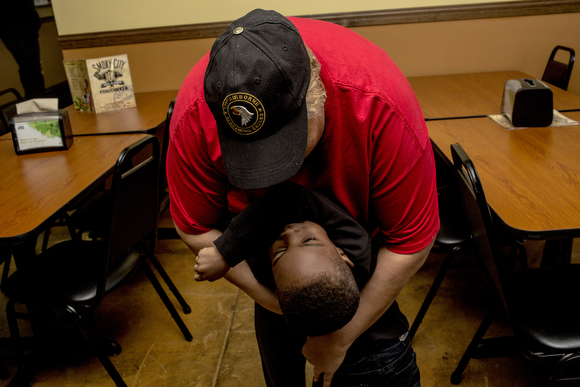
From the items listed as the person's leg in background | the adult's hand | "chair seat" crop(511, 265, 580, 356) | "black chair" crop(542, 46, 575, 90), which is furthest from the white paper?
"black chair" crop(542, 46, 575, 90)

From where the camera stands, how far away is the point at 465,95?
2568 millimetres

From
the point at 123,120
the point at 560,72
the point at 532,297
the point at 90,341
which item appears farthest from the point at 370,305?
the point at 560,72

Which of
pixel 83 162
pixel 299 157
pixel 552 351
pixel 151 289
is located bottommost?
pixel 151 289

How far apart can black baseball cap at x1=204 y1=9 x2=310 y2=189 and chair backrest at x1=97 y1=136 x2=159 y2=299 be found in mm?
800

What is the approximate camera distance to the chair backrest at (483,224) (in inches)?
48.1

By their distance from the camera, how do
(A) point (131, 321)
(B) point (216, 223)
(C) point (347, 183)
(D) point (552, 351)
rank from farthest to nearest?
1. (A) point (131, 321)
2. (D) point (552, 351)
3. (B) point (216, 223)
4. (C) point (347, 183)

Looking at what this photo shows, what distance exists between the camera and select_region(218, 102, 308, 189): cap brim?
0.77 meters

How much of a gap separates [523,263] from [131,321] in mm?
2035

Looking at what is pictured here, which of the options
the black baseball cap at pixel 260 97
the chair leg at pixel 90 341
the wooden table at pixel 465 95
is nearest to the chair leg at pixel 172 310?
the chair leg at pixel 90 341

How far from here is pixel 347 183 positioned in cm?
90

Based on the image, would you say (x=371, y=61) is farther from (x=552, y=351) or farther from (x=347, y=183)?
(x=552, y=351)

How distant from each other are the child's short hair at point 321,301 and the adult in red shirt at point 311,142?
0.50 feet

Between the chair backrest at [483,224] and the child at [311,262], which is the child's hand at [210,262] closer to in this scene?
the child at [311,262]

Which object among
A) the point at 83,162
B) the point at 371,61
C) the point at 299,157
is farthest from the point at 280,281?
the point at 83,162
